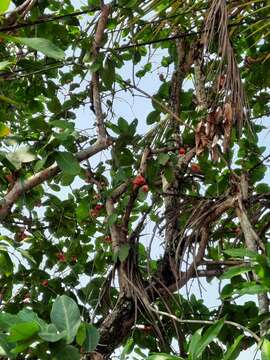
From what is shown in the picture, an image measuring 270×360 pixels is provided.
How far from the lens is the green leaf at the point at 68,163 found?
1607 millimetres

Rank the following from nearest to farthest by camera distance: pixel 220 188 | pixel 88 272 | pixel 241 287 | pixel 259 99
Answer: pixel 241 287, pixel 220 188, pixel 88 272, pixel 259 99

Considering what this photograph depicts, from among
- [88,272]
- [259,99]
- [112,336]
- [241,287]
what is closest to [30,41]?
[241,287]

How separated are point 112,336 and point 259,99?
152 cm

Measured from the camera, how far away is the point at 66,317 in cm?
105

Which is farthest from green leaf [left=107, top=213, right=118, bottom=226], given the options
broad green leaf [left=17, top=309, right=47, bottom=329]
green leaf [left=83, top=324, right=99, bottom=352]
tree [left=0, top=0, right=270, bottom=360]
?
broad green leaf [left=17, top=309, right=47, bottom=329]

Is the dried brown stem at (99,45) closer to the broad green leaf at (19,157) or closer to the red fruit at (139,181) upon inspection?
the red fruit at (139,181)

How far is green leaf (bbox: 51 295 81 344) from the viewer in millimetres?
1013

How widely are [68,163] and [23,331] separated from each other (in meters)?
0.73

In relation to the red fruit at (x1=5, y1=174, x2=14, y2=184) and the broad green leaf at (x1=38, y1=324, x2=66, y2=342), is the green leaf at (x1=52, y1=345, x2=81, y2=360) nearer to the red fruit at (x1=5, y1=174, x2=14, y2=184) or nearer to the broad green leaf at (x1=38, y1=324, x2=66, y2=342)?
the broad green leaf at (x1=38, y1=324, x2=66, y2=342)

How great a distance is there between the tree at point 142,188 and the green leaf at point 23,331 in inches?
3.5

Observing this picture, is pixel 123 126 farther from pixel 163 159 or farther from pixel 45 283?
pixel 45 283

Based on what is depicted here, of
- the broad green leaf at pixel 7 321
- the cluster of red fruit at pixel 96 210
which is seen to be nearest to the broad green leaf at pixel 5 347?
the broad green leaf at pixel 7 321

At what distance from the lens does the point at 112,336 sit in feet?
5.93

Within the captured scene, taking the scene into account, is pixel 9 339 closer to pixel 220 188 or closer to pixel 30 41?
pixel 30 41
